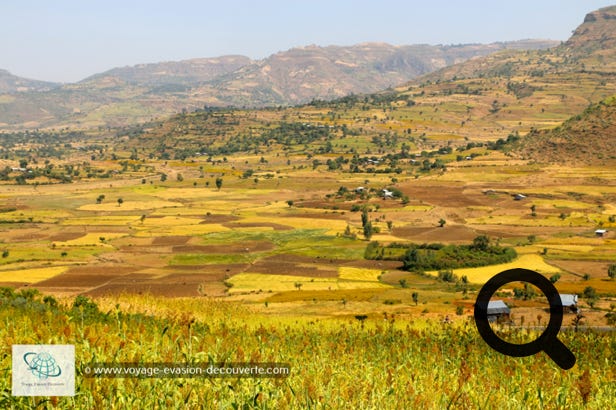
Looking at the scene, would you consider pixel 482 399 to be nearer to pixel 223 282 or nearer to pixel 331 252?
pixel 223 282

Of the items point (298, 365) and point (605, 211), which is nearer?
point (298, 365)

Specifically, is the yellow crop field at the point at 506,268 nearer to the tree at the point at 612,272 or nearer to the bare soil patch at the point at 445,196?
the tree at the point at 612,272

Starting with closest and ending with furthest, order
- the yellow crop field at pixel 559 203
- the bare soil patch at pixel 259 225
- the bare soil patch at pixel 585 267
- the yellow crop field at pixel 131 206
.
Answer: the bare soil patch at pixel 585 267 → the bare soil patch at pixel 259 225 → the yellow crop field at pixel 559 203 → the yellow crop field at pixel 131 206

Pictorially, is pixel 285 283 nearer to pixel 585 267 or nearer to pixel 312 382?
pixel 585 267

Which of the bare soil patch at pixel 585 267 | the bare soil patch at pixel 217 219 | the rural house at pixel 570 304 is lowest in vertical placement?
the bare soil patch at pixel 217 219

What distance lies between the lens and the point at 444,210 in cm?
12369

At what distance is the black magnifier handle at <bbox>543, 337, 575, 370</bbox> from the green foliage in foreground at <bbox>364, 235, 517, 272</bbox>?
7137 centimetres

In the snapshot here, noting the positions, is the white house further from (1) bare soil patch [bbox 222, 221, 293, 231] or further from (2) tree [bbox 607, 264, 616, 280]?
(2) tree [bbox 607, 264, 616, 280]

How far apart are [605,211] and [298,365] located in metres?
121

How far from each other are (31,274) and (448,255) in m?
56.9

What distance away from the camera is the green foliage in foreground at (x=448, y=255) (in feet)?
267

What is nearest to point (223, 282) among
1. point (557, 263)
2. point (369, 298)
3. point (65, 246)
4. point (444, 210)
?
point (369, 298)

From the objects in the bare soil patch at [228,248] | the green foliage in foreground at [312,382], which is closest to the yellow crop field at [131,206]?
the bare soil patch at [228,248]

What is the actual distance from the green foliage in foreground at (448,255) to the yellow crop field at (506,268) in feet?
4.08
